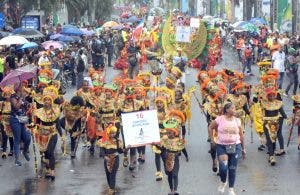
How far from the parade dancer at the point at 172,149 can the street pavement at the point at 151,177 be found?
500mm

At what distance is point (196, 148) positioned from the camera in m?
18.5

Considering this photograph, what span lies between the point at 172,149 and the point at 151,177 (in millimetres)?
1796

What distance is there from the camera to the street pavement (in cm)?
1454

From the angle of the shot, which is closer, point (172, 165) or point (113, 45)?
point (172, 165)

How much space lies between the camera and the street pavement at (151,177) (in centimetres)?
1454

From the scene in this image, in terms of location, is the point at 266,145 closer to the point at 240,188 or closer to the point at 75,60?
the point at 240,188

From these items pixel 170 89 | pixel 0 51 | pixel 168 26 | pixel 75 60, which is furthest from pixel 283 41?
pixel 170 89

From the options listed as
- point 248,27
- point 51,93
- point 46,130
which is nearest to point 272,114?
point 51,93

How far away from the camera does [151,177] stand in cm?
1559

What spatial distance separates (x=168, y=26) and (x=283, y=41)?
4.47 m

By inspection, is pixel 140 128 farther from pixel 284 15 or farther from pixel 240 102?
pixel 284 15

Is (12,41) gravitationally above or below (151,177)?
above

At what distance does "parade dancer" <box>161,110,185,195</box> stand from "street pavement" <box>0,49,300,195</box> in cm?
50

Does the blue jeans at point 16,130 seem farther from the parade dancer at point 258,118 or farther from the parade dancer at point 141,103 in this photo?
the parade dancer at point 258,118
